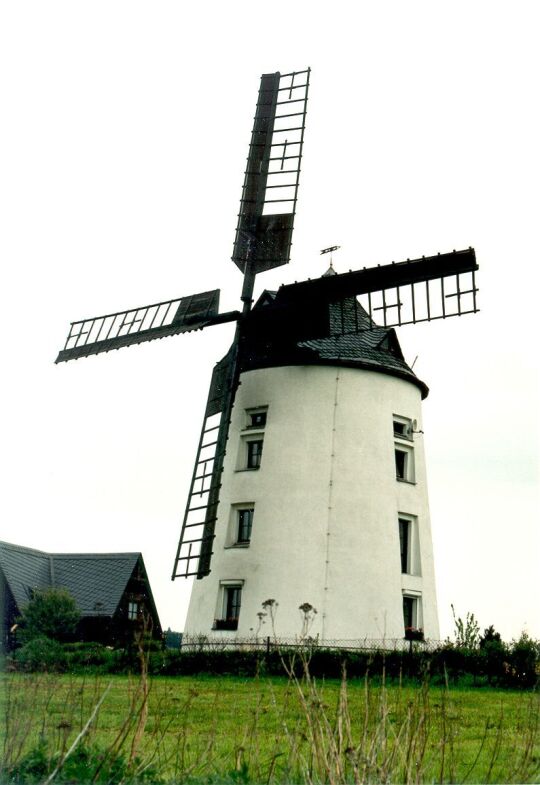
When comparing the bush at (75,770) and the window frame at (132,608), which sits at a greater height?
the window frame at (132,608)

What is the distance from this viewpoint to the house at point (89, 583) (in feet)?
109

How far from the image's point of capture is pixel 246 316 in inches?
859

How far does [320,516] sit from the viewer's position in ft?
70.2

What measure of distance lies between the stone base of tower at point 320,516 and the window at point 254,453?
2cm

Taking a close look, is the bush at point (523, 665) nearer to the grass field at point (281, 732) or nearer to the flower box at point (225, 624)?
the grass field at point (281, 732)

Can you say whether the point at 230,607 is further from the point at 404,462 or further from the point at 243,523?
the point at 404,462

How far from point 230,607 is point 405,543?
4199mm

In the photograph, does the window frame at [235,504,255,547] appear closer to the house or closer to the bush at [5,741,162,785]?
the house

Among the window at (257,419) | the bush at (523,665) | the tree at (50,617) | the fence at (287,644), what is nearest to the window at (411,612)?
the fence at (287,644)

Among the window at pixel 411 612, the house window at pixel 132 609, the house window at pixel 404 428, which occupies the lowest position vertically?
the window at pixel 411 612

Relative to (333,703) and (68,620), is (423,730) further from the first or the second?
(68,620)

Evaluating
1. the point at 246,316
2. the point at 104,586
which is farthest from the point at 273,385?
the point at 104,586

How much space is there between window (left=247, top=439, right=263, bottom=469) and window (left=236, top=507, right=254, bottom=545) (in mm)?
998

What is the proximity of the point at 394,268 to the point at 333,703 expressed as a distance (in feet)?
30.0
